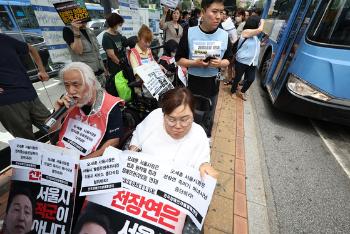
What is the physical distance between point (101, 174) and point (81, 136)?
0.68m

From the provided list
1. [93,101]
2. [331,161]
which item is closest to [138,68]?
[93,101]

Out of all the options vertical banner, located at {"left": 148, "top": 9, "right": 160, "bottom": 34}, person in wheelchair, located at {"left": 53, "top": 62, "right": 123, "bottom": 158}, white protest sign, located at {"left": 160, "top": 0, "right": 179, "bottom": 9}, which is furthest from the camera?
vertical banner, located at {"left": 148, "top": 9, "right": 160, "bottom": 34}

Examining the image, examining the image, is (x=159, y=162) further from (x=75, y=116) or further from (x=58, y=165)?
(x=75, y=116)

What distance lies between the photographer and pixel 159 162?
1333 mm

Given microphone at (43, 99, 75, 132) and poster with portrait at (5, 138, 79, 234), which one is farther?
microphone at (43, 99, 75, 132)

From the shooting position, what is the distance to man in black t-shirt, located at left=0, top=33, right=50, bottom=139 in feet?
6.88

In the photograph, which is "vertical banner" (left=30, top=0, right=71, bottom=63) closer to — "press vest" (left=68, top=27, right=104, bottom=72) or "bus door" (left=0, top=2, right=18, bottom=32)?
"press vest" (left=68, top=27, right=104, bottom=72)

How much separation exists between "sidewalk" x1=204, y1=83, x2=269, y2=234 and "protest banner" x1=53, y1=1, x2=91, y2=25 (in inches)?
101

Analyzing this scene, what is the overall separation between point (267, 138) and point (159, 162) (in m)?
3.00

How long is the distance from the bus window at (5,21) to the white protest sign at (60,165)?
6.81 ft

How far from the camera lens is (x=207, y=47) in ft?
8.05

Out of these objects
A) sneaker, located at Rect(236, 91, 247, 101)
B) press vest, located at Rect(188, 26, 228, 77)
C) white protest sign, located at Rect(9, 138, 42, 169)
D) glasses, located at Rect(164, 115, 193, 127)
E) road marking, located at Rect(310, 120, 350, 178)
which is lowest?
sneaker, located at Rect(236, 91, 247, 101)

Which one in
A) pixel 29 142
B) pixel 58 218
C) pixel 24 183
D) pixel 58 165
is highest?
pixel 29 142

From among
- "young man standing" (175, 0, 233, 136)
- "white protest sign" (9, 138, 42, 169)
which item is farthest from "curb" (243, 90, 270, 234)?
"white protest sign" (9, 138, 42, 169)
